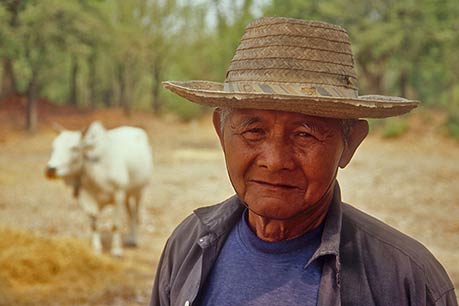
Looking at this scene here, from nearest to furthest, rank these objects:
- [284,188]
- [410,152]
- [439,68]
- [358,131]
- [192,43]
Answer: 1. [284,188]
2. [358,131]
3. [410,152]
4. [439,68]
5. [192,43]

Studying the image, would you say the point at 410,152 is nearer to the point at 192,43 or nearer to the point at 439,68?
the point at 439,68

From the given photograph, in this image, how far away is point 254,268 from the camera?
1.48m

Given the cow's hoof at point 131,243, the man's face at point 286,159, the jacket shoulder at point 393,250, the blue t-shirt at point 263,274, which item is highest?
the man's face at point 286,159

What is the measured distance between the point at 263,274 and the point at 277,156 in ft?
1.00

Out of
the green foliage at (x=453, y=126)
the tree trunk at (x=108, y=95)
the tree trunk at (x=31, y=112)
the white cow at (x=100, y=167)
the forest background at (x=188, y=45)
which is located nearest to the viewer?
the white cow at (x=100, y=167)

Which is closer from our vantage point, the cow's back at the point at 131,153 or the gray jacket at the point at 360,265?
the gray jacket at the point at 360,265

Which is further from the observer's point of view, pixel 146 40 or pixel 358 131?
pixel 146 40

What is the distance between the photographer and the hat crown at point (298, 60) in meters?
1.40

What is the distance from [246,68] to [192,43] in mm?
25717

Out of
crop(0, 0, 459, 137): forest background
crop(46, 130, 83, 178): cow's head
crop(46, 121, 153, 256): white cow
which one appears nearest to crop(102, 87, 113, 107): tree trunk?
crop(0, 0, 459, 137): forest background

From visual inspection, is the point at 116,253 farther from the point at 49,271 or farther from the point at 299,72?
the point at 299,72

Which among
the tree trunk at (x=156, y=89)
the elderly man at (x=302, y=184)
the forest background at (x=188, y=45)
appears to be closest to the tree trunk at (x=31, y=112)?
the forest background at (x=188, y=45)

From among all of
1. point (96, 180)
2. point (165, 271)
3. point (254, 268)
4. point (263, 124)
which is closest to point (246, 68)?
point (263, 124)

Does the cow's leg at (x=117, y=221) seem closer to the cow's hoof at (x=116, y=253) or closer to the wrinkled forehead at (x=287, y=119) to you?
the cow's hoof at (x=116, y=253)
